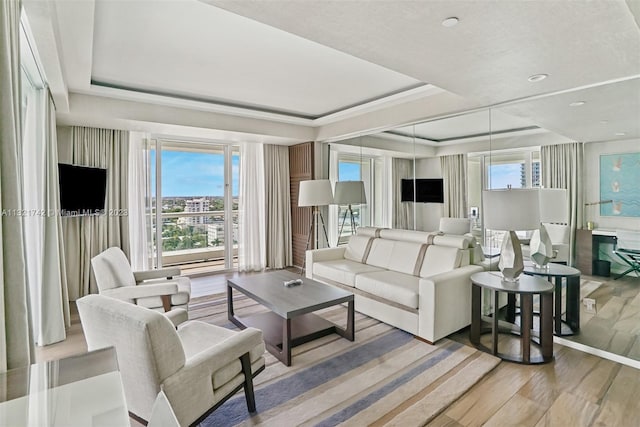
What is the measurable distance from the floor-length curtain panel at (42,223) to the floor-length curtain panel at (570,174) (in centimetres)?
479

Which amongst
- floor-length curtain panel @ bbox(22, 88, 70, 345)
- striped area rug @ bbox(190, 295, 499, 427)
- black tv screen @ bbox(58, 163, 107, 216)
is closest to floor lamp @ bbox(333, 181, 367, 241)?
striped area rug @ bbox(190, 295, 499, 427)

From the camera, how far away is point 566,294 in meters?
3.21

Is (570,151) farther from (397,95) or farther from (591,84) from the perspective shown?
(397,95)

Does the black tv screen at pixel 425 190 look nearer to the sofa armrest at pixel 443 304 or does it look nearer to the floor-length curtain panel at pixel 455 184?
the floor-length curtain panel at pixel 455 184

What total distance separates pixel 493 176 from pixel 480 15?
221 centimetres

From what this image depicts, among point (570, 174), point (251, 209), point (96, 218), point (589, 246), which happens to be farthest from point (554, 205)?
point (96, 218)

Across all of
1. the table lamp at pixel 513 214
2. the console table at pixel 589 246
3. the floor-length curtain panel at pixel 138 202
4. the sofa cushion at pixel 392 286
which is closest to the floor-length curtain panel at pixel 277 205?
the floor-length curtain panel at pixel 138 202

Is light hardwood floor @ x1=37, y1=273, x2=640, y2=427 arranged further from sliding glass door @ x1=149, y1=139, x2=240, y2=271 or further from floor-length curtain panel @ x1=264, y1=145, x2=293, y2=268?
floor-length curtain panel @ x1=264, y1=145, x2=293, y2=268

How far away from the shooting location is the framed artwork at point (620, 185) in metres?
2.72

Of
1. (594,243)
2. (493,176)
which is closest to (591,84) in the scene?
(493,176)

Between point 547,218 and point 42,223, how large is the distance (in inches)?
193

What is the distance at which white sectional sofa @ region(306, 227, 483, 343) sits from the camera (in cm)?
316

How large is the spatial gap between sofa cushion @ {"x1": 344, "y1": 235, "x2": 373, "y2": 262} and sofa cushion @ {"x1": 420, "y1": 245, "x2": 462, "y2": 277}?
0.96 meters

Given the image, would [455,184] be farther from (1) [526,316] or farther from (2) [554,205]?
(1) [526,316]
